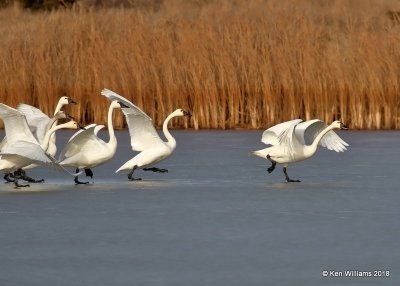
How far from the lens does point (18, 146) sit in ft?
39.3

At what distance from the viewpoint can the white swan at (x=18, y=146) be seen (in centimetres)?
1182

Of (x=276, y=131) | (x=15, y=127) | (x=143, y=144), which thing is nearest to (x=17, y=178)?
(x=15, y=127)

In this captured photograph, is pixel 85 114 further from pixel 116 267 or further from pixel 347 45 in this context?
pixel 116 267

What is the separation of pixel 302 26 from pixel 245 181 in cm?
789

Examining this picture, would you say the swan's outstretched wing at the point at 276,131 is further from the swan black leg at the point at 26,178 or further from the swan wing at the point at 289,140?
the swan black leg at the point at 26,178

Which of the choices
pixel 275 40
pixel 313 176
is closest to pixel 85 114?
pixel 275 40

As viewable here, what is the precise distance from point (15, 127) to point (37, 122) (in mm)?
1682

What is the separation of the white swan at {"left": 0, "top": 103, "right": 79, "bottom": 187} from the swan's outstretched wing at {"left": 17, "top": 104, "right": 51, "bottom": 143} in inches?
36.9

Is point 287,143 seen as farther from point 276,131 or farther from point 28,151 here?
point 28,151

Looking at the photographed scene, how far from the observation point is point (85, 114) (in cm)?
2102

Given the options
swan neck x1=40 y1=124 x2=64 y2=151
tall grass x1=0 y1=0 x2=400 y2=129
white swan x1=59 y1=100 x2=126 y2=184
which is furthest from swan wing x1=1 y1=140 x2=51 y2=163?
tall grass x1=0 y1=0 x2=400 y2=129

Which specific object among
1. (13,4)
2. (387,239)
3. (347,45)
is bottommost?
(387,239)

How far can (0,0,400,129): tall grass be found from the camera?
20.0 meters

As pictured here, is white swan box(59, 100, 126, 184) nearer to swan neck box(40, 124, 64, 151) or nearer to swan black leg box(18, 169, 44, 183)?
swan neck box(40, 124, 64, 151)
